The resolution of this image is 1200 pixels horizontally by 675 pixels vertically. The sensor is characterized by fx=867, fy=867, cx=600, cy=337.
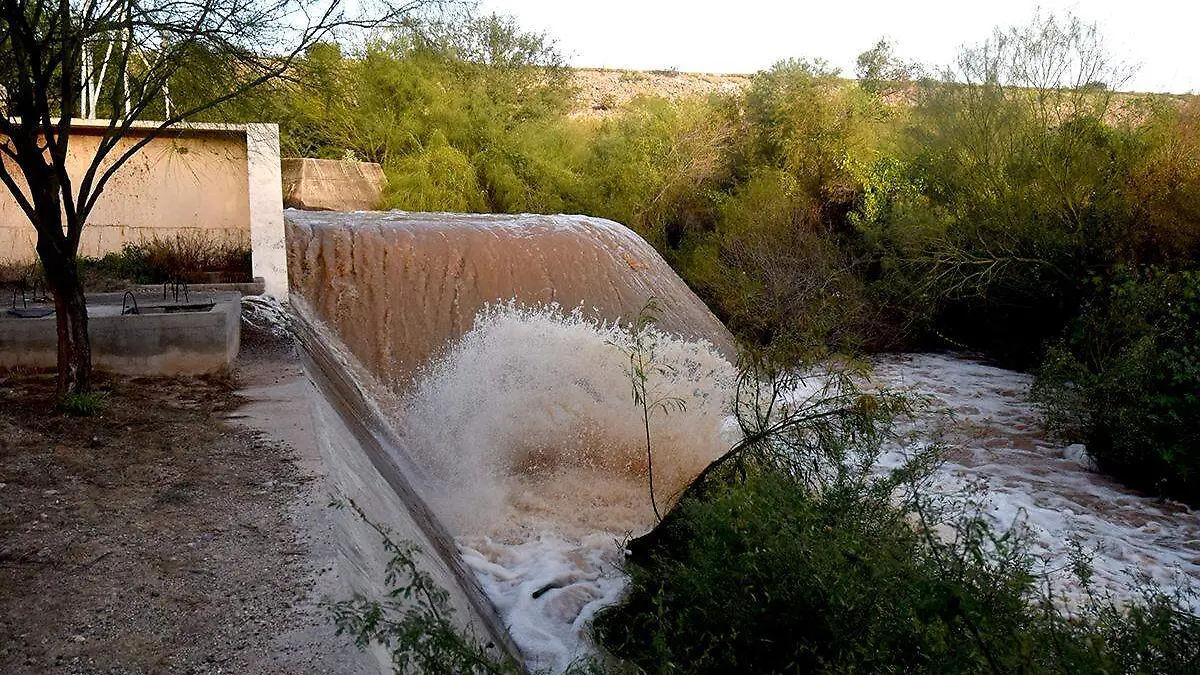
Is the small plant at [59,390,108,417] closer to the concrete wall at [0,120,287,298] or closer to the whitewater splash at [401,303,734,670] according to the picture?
the whitewater splash at [401,303,734,670]

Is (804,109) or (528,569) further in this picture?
(804,109)

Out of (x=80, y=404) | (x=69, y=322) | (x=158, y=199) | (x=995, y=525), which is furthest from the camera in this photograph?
(x=158, y=199)

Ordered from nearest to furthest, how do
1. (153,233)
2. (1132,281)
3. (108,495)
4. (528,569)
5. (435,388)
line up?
(108,495) → (528,569) → (435,388) → (153,233) → (1132,281)

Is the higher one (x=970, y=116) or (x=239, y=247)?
(x=970, y=116)

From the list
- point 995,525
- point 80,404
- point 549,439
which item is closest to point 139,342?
point 80,404

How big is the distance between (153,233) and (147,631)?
695cm

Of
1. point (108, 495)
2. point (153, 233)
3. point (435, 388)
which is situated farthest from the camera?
point (153, 233)

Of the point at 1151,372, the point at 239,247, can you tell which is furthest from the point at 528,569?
the point at 1151,372

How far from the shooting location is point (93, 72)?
220 inches

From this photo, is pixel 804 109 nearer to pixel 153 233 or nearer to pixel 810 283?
pixel 810 283

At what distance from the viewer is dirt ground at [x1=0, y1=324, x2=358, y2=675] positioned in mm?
2691

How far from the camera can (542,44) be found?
80.3 ft

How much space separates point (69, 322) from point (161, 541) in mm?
2582

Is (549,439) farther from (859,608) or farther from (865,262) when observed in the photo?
(865,262)
